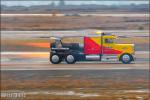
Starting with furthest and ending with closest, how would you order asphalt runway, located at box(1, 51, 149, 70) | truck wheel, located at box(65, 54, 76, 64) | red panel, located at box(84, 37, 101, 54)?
red panel, located at box(84, 37, 101, 54) → truck wheel, located at box(65, 54, 76, 64) → asphalt runway, located at box(1, 51, 149, 70)

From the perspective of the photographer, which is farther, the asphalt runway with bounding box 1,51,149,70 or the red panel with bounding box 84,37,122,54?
the red panel with bounding box 84,37,122,54

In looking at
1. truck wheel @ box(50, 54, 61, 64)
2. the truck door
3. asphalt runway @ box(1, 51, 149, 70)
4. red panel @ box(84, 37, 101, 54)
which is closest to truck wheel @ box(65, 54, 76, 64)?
asphalt runway @ box(1, 51, 149, 70)

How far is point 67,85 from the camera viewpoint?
23.6 m

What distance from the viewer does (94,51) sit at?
32500 mm

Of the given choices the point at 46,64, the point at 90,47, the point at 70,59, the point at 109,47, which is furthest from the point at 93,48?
the point at 46,64

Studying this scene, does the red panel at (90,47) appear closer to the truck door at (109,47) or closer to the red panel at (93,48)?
the red panel at (93,48)

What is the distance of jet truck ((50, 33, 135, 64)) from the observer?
32.3 m

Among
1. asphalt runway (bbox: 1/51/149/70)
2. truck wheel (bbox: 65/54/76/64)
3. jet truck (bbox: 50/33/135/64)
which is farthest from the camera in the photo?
jet truck (bbox: 50/33/135/64)

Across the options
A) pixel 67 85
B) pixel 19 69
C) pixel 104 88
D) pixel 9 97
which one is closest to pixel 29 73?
pixel 19 69

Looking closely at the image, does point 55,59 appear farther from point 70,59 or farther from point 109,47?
point 109,47

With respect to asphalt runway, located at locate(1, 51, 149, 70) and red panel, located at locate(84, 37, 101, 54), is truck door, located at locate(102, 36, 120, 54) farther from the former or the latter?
asphalt runway, located at locate(1, 51, 149, 70)

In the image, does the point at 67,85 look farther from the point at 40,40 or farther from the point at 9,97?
the point at 40,40

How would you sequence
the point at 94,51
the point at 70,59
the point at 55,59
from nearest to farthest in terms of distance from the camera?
the point at 70,59 < the point at 55,59 < the point at 94,51

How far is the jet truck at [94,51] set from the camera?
32.3 m
